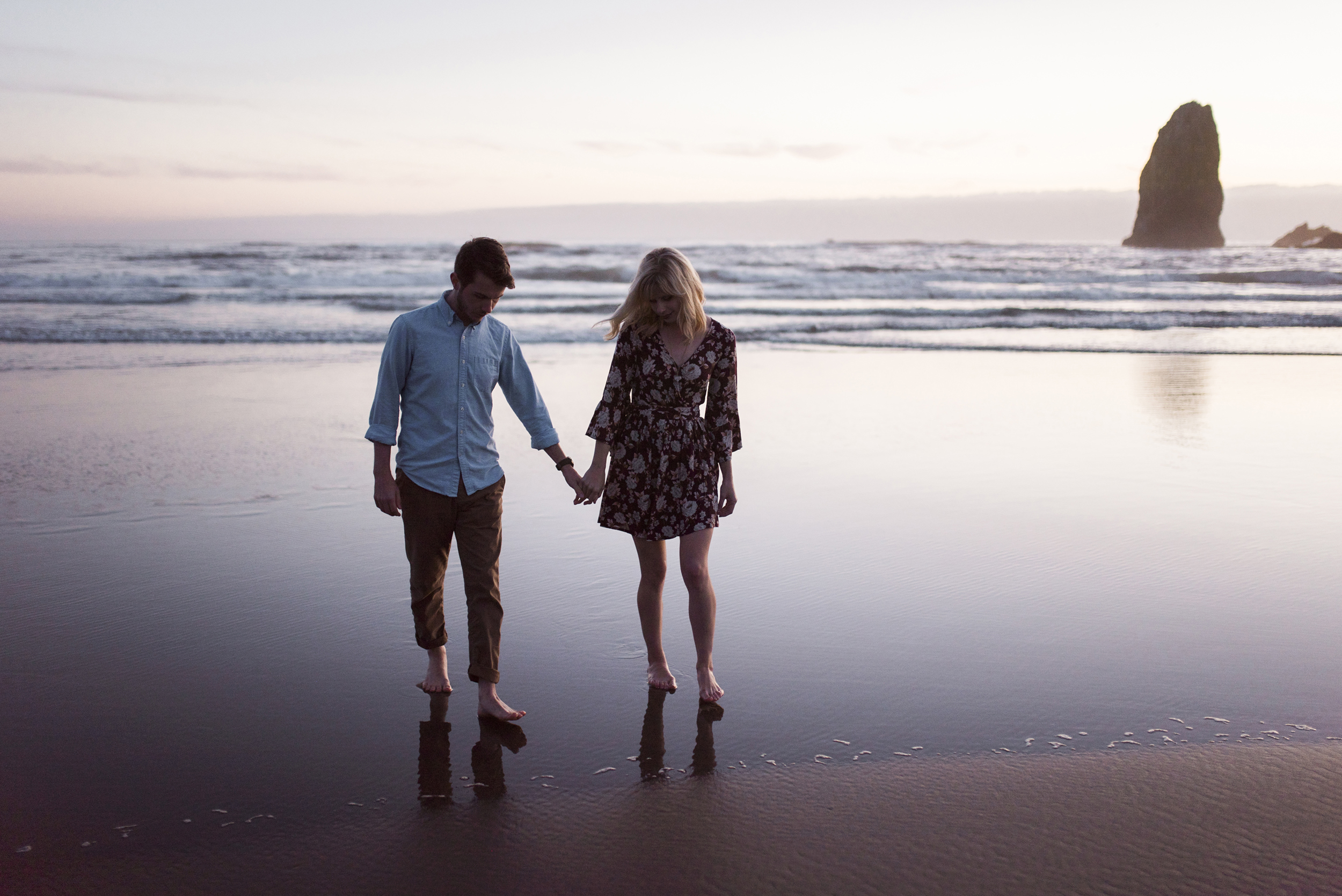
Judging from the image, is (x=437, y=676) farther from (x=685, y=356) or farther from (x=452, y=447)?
(x=685, y=356)

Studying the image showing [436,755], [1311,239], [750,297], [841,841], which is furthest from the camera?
[1311,239]

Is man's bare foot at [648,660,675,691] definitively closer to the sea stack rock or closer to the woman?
the woman

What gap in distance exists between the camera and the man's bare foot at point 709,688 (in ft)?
11.0

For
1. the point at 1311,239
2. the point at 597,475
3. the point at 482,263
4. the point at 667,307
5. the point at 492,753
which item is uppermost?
the point at 1311,239

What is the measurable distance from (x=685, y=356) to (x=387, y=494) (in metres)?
1.11

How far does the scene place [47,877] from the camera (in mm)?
2312

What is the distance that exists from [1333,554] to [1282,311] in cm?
1723

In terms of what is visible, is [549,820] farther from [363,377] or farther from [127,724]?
[363,377]

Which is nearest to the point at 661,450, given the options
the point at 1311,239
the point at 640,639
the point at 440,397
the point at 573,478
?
the point at 573,478

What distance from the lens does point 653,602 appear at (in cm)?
352

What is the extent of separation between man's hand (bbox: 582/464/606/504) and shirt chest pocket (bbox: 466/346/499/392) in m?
0.45

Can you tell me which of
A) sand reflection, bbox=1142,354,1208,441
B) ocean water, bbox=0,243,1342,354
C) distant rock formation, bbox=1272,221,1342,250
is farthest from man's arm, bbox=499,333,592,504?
distant rock formation, bbox=1272,221,1342,250

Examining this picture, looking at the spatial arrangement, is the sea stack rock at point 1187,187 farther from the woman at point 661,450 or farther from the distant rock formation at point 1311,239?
the woman at point 661,450

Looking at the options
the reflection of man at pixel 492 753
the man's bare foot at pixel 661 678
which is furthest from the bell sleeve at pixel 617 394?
the reflection of man at pixel 492 753
